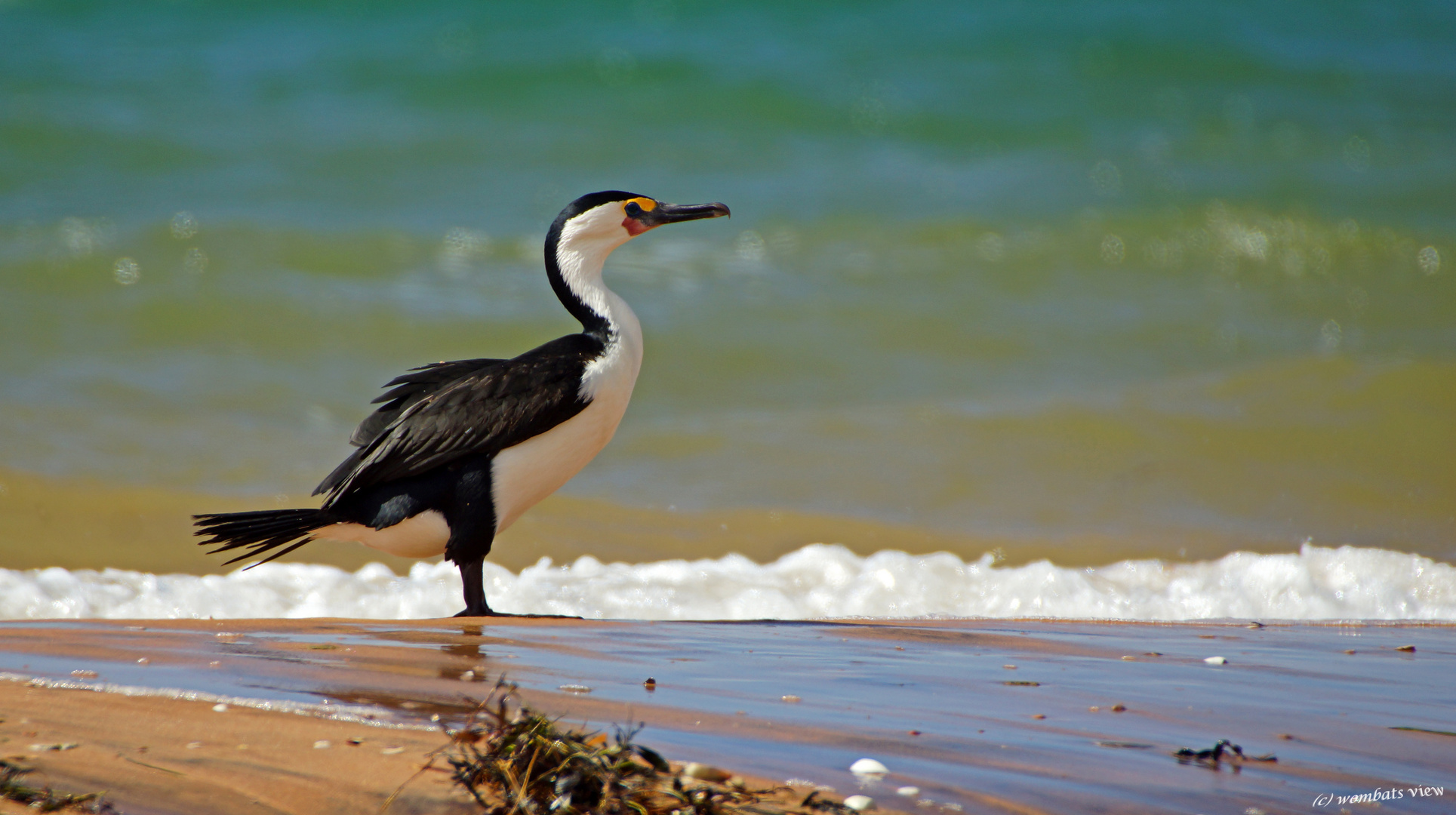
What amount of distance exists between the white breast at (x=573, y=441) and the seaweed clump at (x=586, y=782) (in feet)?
7.39

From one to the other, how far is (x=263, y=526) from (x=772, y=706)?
218 centimetres

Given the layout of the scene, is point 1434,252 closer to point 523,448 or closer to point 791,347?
point 791,347

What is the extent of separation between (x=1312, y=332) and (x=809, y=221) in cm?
472

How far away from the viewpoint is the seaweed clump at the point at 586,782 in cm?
205

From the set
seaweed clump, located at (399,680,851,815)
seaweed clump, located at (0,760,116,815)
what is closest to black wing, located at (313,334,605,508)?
seaweed clump, located at (399,680,851,815)

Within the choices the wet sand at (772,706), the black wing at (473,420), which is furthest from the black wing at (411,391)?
the wet sand at (772,706)

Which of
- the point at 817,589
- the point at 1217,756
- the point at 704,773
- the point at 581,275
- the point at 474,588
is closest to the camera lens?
the point at 704,773

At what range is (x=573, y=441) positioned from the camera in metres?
4.50

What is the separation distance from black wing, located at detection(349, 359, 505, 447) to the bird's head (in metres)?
0.58

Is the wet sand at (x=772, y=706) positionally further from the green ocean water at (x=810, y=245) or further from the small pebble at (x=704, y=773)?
the green ocean water at (x=810, y=245)

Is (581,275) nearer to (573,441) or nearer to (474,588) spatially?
(573,441)

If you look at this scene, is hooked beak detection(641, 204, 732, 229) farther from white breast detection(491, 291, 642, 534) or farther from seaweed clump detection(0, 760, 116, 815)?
seaweed clump detection(0, 760, 116, 815)

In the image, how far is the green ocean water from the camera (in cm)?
741

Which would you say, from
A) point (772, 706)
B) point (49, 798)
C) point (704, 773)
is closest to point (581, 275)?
point (772, 706)
